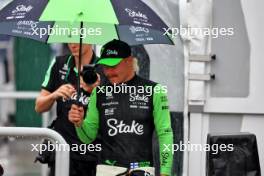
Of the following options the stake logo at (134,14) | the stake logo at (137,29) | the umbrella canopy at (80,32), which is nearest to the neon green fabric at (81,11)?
the stake logo at (134,14)

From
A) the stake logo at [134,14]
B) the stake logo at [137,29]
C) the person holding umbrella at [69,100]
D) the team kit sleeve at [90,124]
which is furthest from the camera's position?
the person holding umbrella at [69,100]

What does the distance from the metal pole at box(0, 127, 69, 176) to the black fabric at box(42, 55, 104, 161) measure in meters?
0.92

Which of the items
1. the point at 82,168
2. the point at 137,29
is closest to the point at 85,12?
the point at 137,29

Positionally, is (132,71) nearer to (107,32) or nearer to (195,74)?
(107,32)

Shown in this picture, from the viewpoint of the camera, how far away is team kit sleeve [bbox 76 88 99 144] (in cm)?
488

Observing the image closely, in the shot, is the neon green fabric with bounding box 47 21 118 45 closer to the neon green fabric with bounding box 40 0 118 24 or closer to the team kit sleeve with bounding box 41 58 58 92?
the team kit sleeve with bounding box 41 58 58 92

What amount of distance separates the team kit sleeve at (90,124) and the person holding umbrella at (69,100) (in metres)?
0.28

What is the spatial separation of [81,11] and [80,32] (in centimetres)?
38

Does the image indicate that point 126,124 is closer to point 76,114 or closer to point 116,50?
point 76,114

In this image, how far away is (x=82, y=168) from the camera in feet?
17.5

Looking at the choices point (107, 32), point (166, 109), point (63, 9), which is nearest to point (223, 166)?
point (166, 109)

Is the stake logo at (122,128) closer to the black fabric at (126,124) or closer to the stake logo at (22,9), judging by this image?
the black fabric at (126,124)

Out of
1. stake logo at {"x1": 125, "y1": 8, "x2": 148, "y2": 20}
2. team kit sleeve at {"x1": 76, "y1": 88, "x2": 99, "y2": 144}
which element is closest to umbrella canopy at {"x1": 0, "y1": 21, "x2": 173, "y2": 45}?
stake logo at {"x1": 125, "y1": 8, "x2": 148, "y2": 20}

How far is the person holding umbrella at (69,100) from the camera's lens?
525 cm
